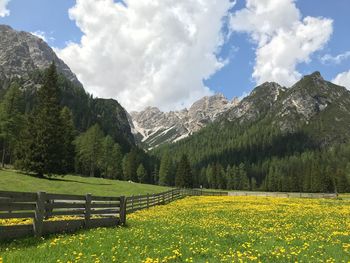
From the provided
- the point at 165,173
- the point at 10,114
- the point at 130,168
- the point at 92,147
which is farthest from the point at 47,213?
the point at 165,173

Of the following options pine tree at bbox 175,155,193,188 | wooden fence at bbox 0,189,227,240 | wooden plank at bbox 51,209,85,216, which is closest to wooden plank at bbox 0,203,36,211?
wooden fence at bbox 0,189,227,240

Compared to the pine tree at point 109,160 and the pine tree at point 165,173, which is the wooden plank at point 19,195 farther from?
the pine tree at point 165,173

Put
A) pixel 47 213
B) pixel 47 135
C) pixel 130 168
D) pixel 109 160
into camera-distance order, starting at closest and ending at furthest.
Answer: pixel 47 213, pixel 47 135, pixel 109 160, pixel 130 168

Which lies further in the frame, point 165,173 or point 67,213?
point 165,173

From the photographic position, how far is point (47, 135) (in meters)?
68.8

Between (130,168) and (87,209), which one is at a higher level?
(130,168)

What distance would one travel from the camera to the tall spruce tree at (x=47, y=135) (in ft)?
219

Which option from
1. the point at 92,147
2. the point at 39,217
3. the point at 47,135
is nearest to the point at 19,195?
the point at 39,217

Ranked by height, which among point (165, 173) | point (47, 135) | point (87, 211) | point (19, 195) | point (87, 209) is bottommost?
point (87, 211)

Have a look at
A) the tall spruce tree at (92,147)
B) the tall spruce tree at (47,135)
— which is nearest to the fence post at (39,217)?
the tall spruce tree at (47,135)

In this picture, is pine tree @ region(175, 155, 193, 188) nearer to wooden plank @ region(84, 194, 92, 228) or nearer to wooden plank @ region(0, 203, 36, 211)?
wooden plank @ region(84, 194, 92, 228)

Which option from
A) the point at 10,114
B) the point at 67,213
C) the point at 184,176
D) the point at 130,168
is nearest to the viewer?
the point at 67,213

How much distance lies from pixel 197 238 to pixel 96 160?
115m

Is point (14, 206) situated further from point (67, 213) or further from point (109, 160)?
point (109, 160)
